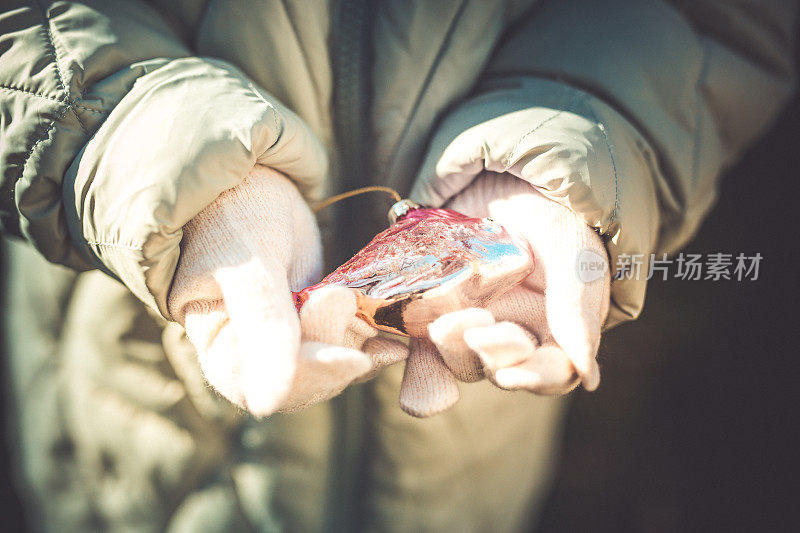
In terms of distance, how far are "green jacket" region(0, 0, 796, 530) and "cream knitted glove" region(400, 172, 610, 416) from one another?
0.13 ft

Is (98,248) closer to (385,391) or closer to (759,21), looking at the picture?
(385,391)

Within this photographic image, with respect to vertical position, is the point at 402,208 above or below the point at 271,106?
below

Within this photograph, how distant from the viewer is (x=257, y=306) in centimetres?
44

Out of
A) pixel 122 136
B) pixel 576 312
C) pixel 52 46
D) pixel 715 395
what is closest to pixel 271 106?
pixel 122 136

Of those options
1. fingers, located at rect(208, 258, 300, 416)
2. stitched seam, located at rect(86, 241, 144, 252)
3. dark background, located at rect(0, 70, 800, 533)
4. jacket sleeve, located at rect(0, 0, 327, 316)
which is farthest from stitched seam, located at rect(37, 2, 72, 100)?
dark background, located at rect(0, 70, 800, 533)

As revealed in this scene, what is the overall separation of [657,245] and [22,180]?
31.0 inches

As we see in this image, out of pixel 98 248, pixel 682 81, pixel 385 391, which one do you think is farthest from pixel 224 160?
pixel 682 81

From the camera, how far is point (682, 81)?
0.71 metres

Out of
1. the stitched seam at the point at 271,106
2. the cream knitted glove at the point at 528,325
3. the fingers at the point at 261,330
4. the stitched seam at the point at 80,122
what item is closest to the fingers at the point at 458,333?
the cream knitted glove at the point at 528,325

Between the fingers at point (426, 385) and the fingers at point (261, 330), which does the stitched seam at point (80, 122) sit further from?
the fingers at point (426, 385)

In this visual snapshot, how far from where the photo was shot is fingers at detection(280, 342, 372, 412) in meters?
0.43

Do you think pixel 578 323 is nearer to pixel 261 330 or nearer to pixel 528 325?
pixel 528 325

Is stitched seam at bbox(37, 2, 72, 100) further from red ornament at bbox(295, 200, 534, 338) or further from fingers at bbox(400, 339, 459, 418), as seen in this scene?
fingers at bbox(400, 339, 459, 418)

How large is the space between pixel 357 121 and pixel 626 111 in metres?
0.34
